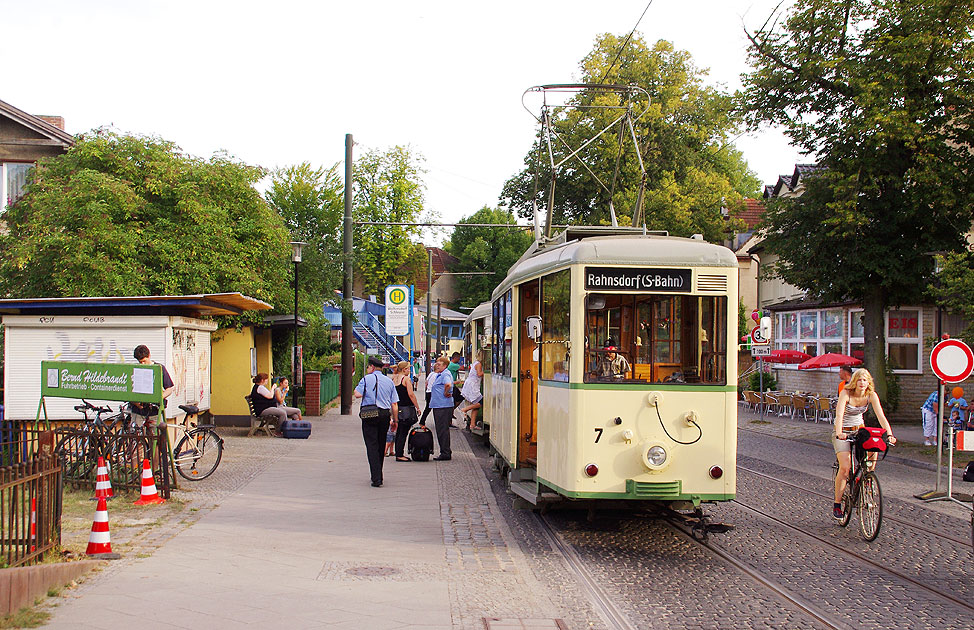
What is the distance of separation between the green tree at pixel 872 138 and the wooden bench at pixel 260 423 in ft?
43.5

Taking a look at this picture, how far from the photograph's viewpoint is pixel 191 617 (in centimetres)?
615

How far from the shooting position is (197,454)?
515 inches

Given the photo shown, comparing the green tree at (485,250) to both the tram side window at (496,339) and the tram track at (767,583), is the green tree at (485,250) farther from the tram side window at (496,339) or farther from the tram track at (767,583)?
the tram track at (767,583)

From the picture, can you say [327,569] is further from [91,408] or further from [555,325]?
[91,408]

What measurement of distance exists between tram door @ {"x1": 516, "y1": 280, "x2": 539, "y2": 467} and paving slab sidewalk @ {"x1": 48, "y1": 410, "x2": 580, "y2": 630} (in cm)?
86

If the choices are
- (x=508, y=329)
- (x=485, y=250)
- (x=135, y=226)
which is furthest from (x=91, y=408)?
(x=485, y=250)

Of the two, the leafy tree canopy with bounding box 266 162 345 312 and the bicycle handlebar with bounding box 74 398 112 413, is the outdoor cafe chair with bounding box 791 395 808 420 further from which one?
the bicycle handlebar with bounding box 74 398 112 413

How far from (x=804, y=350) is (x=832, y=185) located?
15001 mm

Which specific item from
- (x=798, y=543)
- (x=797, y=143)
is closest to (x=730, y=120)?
(x=797, y=143)

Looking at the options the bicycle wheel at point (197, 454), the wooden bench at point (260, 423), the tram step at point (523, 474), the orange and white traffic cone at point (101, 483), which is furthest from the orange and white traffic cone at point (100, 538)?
the wooden bench at point (260, 423)

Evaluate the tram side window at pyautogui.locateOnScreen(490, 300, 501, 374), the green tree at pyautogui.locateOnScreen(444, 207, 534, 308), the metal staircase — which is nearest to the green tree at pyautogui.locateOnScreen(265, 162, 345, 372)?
the metal staircase

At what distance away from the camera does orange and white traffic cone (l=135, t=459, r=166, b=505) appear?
1077cm

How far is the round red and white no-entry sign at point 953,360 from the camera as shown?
13.5m

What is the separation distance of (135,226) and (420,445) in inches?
285
